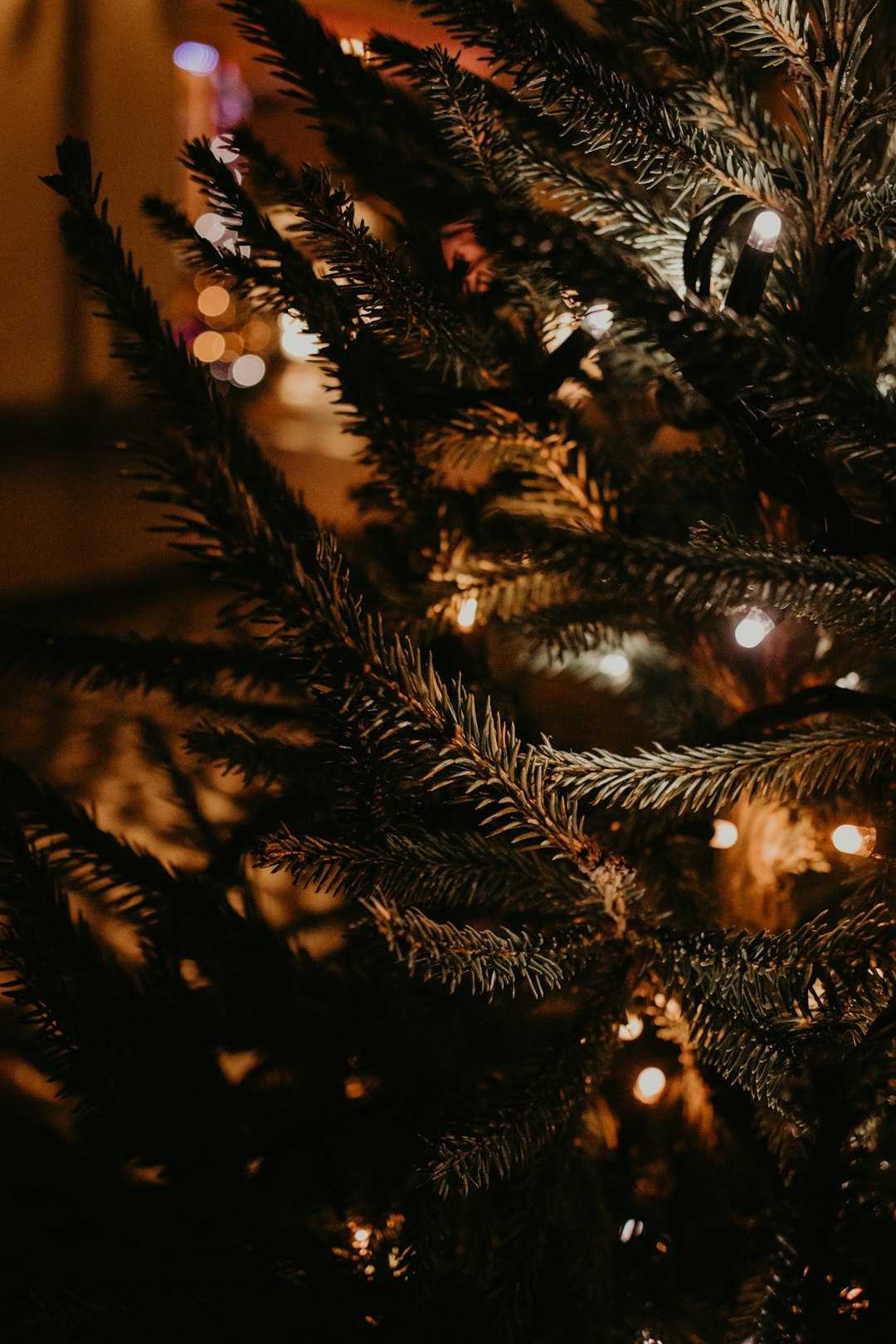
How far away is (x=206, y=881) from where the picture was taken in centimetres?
51

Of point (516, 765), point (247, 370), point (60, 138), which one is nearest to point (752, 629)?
point (516, 765)

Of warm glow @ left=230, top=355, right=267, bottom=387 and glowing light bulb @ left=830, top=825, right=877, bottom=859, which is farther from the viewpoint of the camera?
warm glow @ left=230, top=355, right=267, bottom=387

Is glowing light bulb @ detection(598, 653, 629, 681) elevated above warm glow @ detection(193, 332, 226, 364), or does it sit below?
above

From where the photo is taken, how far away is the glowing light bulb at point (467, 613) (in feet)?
2.00

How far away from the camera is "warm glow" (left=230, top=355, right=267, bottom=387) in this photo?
3062 millimetres

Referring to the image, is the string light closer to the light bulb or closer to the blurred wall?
the light bulb

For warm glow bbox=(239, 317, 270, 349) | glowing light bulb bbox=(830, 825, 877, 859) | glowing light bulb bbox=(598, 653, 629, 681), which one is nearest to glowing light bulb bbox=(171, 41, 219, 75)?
warm glow bbox=(239, 317, 270, 349)

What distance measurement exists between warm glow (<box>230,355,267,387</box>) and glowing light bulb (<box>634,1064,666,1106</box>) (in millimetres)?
2921

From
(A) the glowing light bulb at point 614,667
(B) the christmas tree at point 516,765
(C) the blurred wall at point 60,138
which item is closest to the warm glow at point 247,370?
(C) the blurred wall at point 60,138

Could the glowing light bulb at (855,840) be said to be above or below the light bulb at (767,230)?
below

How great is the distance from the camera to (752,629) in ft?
1.70

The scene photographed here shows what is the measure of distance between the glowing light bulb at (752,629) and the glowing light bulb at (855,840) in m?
0.12

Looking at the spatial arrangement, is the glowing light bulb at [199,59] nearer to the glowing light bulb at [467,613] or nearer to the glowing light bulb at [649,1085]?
the glowing light bulb at [467,613]

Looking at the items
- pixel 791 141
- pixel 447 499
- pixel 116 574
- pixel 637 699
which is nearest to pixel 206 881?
pixel 447 499
